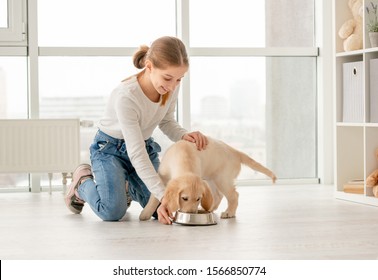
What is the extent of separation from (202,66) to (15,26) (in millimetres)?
1220

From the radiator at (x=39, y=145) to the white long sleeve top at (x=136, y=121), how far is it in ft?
3.88

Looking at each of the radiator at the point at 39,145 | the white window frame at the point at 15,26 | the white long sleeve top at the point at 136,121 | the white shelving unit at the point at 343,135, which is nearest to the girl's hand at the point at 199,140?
the white long sleeve top at the point at 136,121

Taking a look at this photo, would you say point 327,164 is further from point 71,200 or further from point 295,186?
point 71,200

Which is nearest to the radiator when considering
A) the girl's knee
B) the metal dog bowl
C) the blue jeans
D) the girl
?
the girl

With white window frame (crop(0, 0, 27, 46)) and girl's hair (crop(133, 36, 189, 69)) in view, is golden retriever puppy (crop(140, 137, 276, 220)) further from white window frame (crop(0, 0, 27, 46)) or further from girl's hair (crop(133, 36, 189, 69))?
white window frame (crop(0, 0, 27, 46))

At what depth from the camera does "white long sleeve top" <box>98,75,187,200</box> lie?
108 inches

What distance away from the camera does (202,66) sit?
4562 mm

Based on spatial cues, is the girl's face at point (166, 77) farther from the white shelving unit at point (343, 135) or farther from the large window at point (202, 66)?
the large window at point (202, 66)

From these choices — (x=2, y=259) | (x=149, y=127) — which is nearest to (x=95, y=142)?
(x=149, y=127)

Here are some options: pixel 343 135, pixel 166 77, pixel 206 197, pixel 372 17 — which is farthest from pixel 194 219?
pixel 372 17

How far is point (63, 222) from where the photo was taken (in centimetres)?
292

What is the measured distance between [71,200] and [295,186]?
1775 millimetres

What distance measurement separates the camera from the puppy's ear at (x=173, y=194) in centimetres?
261

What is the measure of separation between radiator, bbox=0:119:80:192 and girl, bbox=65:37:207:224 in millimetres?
1002
